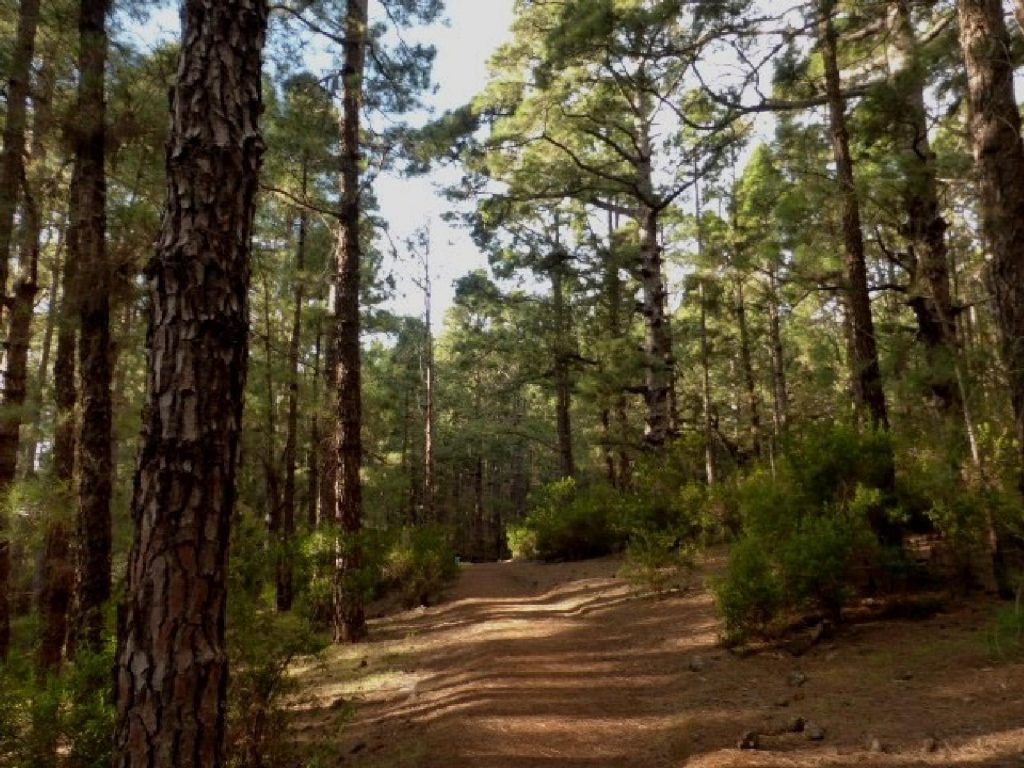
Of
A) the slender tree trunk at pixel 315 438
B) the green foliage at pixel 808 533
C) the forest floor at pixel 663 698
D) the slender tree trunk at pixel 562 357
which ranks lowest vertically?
the forest floor at pixel 663 698

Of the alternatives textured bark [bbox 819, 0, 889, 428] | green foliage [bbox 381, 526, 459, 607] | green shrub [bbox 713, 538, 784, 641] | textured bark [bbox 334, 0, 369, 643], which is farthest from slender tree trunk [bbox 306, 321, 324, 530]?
textured bark [bbox 819, 0, 889, 428]

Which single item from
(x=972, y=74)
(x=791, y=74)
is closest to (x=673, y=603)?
(x=972, y=74)

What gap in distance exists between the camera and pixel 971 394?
5.74 meters

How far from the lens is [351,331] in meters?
8.68

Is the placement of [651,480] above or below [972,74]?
below

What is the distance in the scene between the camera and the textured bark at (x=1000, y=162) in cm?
484

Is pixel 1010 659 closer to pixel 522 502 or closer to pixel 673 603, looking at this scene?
pixel 673 603

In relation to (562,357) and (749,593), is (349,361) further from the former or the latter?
(562,357)

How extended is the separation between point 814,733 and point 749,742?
421 mm

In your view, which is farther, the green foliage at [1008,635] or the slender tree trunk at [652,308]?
the slender tree trunk at [652,308]

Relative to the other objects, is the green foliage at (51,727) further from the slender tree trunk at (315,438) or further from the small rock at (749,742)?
the slender tree trunk at (315,438)

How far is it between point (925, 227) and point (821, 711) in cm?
566

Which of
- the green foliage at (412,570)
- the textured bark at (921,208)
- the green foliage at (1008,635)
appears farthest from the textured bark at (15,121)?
the green foliage at (1008,635)

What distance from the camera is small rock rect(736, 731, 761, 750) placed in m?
3.91
